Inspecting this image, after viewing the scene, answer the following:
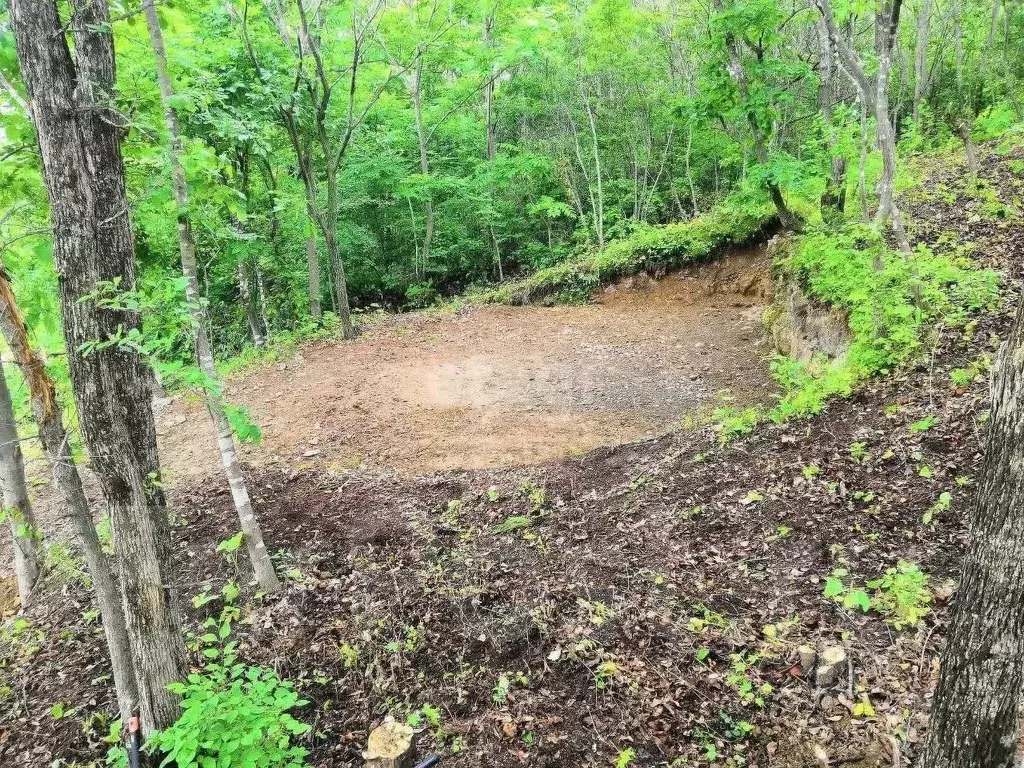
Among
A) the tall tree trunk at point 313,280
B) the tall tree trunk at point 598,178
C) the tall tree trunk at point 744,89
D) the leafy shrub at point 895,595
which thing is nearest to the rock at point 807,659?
the leafy shrub at point 895,595

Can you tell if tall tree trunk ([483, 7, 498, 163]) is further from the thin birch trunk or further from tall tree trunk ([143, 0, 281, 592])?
tall tree trunk ([143, 0, 281, 592])

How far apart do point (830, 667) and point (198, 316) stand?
4.96m

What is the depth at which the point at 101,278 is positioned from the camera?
3.38 m

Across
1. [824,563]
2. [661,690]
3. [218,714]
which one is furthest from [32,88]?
[824,563]

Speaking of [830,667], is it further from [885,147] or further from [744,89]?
[744,89]

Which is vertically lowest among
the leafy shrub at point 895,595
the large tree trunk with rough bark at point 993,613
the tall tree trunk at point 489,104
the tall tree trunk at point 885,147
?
the leafy shrub at point 895,595

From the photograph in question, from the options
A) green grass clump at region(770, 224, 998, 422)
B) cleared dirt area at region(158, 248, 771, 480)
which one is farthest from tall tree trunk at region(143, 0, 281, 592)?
green grass clump at region(770, 224, 998, 422)

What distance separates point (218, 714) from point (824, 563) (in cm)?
425

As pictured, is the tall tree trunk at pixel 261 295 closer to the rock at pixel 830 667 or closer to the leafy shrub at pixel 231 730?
the leafy shrub at pixel 231 730

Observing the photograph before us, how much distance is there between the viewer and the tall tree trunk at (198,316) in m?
3.80

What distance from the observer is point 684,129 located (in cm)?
1816

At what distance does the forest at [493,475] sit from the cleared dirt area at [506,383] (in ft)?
0.32

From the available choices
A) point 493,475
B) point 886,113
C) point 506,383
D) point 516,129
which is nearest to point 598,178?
point 516,129

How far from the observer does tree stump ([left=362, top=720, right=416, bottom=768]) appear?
3505 millimetres
